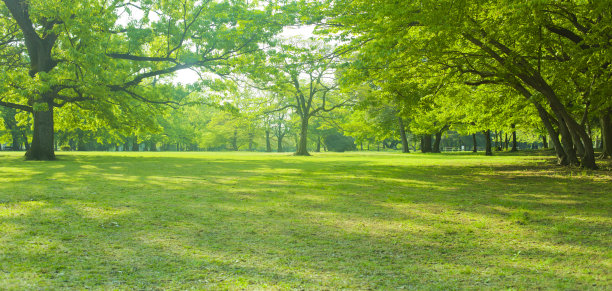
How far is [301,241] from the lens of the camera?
15.6 ft

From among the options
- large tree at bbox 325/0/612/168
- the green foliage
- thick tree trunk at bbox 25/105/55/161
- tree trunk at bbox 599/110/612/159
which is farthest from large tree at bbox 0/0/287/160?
the green foliage

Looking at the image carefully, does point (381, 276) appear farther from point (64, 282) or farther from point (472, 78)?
point (472, 78)

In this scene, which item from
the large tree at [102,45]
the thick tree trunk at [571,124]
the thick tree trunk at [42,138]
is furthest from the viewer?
the thick tree trunk at [42,138]

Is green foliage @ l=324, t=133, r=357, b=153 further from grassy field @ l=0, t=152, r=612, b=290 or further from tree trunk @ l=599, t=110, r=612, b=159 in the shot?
grassy field @ l=0, t=152, r=612, b=290

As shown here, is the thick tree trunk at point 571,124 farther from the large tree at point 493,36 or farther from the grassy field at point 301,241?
the grassy field at point 301,241

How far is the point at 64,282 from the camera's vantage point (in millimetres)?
3270

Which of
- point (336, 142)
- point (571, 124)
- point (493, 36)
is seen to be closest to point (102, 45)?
point (493, 36)

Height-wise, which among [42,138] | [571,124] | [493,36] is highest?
[493,36]

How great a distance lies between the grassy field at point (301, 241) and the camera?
3.43 metres

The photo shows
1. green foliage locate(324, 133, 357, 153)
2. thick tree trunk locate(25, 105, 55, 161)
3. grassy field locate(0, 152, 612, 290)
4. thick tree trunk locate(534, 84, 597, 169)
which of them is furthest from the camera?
green foliage locate(324, 133, 357, 153)

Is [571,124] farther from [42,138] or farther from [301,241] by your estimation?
[42,138]

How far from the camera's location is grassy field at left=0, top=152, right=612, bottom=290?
3.43m

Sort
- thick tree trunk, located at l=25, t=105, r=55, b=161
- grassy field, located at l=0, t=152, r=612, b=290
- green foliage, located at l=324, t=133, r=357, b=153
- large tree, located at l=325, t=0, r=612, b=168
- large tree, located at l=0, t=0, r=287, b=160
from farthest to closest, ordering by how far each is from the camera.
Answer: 1. green foliage, located at l=324, t=133, r=357, b=153
2. thick tree trunk, located at l=25, t=105, r=55, b=161
3. large tree, located at l=0, t=0, r=287, b=160
4. large tree, located at l=325, t=0, r=612, b=168
5. grassy field, located at l=0, t=152, r=612, b=290

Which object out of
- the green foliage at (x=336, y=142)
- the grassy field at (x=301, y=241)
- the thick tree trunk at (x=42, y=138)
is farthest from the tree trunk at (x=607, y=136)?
the green foliage at (x=336, y=142)
